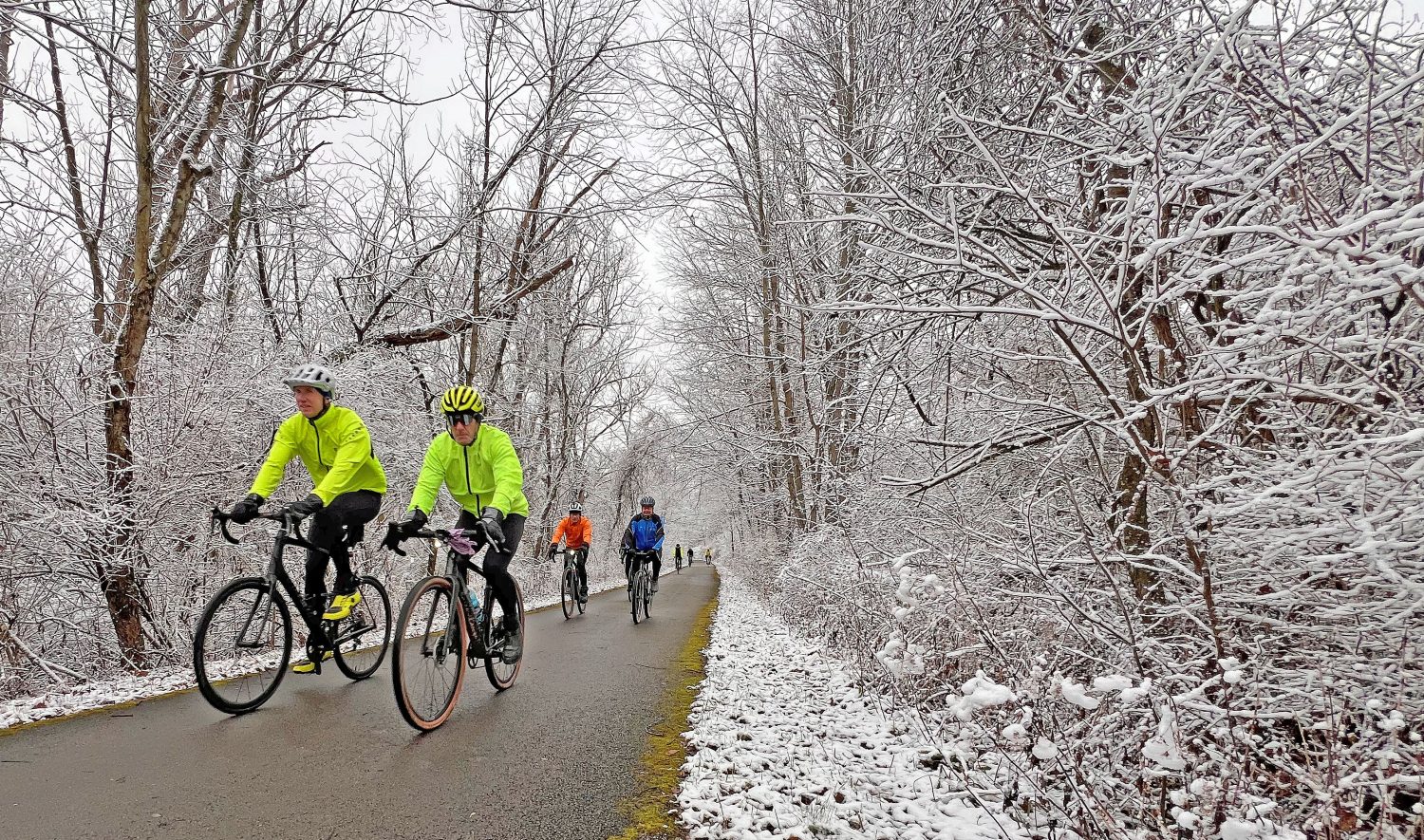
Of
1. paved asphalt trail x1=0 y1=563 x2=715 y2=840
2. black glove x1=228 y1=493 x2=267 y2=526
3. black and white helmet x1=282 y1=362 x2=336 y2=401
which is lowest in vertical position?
paved asphalt trail x1=0 y1=563 x2=715 y2=840

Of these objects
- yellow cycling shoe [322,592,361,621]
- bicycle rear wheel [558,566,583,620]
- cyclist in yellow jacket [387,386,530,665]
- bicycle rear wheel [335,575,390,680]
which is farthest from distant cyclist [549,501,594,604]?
yellow cycling shoe [322,592,361,621]

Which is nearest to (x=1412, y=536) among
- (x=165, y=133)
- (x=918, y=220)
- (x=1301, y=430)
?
(x=1301, y=430)

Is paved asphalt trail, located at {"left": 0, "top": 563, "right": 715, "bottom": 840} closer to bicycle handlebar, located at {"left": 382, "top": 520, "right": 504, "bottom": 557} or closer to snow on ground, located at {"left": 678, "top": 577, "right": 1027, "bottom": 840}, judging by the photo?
snow on ground, located at {"left": 678, "top": 577, "right": 1027, "bottom": 840}

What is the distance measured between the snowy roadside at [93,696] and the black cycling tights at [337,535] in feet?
2.43

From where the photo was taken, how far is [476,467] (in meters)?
5.08

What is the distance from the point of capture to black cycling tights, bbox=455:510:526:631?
488 centimetres

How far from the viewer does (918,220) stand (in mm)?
3943

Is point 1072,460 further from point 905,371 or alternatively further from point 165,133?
point 165,133

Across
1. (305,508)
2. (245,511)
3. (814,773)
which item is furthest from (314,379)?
(814,773)

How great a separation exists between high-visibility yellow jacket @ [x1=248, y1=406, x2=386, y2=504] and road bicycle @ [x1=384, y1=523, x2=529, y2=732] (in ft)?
2.46

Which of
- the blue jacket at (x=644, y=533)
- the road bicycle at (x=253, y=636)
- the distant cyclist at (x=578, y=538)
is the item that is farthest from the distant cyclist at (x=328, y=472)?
the blue jacket at (x=644, y=533)

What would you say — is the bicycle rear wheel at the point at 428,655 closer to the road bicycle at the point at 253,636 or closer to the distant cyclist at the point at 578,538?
the road bicycle at the point at 253,636

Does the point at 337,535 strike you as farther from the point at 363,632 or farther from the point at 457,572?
the point at 457,572

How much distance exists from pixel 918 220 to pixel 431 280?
888 centimetres
